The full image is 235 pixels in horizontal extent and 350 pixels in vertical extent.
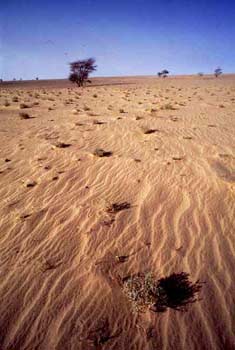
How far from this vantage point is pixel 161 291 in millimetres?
3090

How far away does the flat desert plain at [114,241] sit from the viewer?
2.89 m

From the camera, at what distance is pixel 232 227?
13.9 ft

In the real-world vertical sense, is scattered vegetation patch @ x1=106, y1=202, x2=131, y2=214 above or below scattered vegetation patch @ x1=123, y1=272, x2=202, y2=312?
above

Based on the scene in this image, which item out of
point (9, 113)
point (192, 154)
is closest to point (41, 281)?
point (192, 154)

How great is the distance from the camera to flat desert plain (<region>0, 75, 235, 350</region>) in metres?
2.89

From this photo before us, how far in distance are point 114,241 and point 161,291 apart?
3.91 feet

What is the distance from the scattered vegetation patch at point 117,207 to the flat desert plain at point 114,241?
0.02 meters

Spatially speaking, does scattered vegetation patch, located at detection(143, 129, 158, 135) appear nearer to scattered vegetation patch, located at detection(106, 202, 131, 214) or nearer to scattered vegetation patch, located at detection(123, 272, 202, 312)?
scattered vegetation patch, located at detection(106, 202, 131, 214)

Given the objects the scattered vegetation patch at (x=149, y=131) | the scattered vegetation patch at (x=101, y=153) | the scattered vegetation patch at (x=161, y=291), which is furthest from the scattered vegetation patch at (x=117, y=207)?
the scattered vegetation patch at (x=149, y=131)

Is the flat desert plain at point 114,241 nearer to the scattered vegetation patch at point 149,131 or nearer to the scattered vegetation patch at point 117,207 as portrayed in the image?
the scattered vegetation patch at point 117,207

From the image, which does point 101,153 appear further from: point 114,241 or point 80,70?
point 80,70

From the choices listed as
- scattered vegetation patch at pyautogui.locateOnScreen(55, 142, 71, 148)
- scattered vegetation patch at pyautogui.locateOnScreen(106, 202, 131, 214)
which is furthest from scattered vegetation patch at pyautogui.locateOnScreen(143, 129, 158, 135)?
scattered vegetation patch at pyautogui.locateOnScreen(106, 202, 131, 214)

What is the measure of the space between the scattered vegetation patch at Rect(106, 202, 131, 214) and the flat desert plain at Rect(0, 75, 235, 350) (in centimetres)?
2

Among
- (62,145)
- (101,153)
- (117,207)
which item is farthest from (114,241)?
(62,145)
